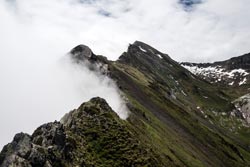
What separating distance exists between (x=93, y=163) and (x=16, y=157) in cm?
2530

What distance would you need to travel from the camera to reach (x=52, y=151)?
114562 millimetres

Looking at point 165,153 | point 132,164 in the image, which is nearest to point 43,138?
point 132,164

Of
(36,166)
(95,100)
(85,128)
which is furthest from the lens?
(95,100)

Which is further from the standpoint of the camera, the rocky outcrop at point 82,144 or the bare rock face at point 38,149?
the rocky outcrop at point 82,144

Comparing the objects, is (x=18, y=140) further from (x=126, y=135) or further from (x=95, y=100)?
(x=95, y=100)

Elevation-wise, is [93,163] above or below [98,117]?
below

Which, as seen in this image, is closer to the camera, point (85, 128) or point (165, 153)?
point (85, 128)

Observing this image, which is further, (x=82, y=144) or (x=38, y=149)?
(x=82, y=144)

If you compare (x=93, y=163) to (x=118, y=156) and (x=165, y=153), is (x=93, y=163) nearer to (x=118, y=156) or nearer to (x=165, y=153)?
(x=118, y=156)

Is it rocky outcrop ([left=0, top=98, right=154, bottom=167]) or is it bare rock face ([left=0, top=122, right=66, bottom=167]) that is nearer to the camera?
bare rock face ([left=0, top=122, right=66, bottom=167])

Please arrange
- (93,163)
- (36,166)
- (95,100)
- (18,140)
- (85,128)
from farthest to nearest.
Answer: (95,100) < (85,128) < (93,163) < (18,140) < (36,166)

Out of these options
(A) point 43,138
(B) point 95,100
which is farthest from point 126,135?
(A) point 43,138

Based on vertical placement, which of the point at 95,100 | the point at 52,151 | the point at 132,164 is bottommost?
the point at 132,164

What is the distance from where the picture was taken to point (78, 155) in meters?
125
